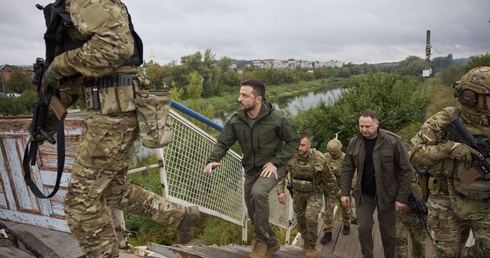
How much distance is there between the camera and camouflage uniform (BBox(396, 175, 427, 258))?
3969mm

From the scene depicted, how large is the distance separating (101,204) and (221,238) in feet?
11.5

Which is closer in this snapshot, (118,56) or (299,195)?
(118,56)

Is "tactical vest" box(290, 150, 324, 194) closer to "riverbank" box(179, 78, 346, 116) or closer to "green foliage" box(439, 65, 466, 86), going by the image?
"riverbank" box(179, 78, 346, 116)

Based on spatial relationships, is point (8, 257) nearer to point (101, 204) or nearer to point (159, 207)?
point (101, 204)

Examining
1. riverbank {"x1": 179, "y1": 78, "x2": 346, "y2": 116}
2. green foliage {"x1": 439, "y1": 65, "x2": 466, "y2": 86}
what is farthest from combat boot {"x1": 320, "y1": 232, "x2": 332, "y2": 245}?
green foliage {"x1": 439, "y1": 65, "x2": 466, "y2": 86}

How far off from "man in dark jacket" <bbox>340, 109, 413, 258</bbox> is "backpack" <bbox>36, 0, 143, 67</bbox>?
2.28m

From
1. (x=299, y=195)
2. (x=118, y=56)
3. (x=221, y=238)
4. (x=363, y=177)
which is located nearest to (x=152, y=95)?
(x=118, y=56)

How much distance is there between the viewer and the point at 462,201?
2705mm

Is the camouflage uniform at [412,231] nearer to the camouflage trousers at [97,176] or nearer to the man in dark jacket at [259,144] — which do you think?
the man in dark jacket at [259,144]

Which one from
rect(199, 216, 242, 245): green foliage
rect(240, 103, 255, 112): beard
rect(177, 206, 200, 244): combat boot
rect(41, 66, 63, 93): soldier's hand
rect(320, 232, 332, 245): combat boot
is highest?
rect(41, 66, 63, 93): soldier's hand

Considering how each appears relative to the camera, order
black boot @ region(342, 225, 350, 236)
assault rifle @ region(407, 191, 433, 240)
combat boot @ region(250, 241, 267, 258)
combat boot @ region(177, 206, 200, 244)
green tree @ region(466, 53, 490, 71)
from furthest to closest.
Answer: green tree @ region(466, 53, 490, 71)
black boot @ region(342, 225, 350, 236)
assault rifle @ region(407, 191, 433, 240)
combat boot @ region(250, 241, 267, 258)
combat boot @ region(177, 206, 200, 244)

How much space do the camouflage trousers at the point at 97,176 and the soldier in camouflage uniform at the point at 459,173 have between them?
7.41 ft

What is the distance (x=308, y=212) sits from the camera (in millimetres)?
4168

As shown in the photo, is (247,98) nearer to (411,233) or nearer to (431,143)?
(431,143)
